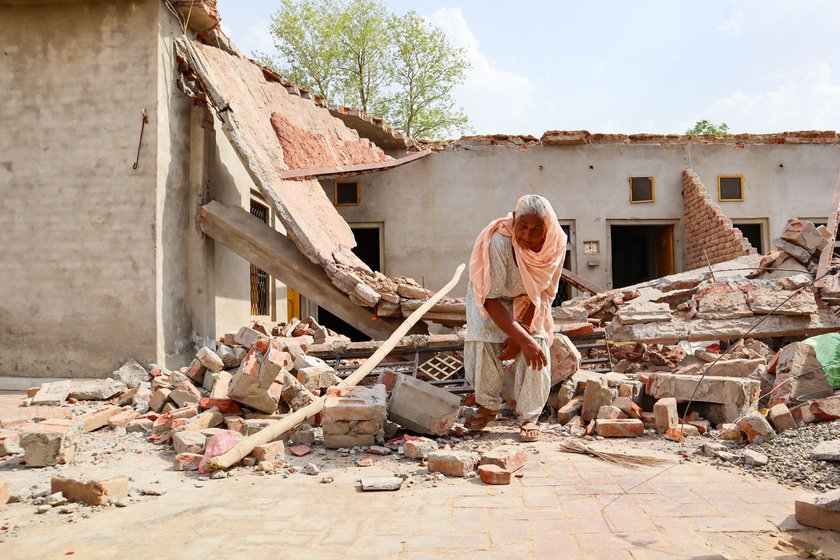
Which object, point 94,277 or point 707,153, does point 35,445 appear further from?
point 707,153

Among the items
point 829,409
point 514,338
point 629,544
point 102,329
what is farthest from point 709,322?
point 102,329

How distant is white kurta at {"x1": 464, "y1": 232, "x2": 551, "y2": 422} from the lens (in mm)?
4059

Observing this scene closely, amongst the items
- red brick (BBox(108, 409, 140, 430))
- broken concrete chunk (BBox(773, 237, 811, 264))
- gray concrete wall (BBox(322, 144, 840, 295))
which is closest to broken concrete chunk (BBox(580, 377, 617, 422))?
red brick (BBox(108, 409, 140, 430))

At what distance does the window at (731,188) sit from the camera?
37.4 ft

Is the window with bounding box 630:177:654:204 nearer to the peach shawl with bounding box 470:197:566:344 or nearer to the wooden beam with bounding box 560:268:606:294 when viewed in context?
the wooden beam with bounding box 560:268:606:294

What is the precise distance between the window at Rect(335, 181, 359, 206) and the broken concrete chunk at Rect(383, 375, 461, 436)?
301 inches

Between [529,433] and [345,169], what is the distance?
6236 mm

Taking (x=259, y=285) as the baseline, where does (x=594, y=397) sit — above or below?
below

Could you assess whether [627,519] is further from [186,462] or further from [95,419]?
[95,419]

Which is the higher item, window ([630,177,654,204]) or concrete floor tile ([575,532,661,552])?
window ([630,177,654,204])

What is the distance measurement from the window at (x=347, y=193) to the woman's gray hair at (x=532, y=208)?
7.77 metres

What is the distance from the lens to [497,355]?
418cm

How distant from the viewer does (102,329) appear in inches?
251

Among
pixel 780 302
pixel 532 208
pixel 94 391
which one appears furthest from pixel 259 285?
pixel 780 302
